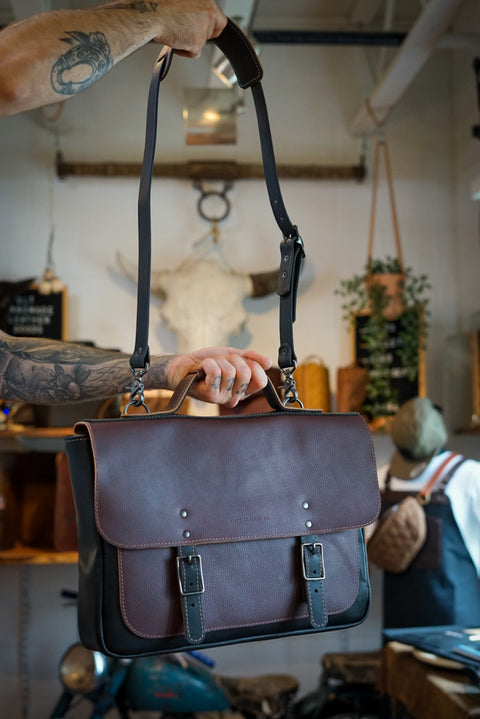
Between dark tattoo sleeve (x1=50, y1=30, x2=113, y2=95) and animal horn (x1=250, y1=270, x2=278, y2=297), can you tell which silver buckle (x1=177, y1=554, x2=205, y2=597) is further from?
animal horn (x1=250, y1=270, x2=278, y2=297)

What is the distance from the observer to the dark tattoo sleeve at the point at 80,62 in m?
1.07

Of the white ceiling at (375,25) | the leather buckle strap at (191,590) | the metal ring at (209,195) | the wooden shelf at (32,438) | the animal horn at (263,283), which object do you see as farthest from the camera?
the metal ring at (209,195)

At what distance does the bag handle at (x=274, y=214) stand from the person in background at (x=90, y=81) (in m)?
0.04

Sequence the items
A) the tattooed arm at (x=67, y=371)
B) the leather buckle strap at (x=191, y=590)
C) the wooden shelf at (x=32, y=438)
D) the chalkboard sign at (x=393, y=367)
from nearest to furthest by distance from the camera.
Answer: the leather buckle strap at (x=191, y=590)
the tattooed arm at (x=67, y=371)
the wooden shelf at (x=32, y=438)
the chalkboard sign at (x=393, y=367)

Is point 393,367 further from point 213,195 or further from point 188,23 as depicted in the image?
point 188,23

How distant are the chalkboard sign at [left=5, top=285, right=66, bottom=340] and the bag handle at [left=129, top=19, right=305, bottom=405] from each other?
10.4 feet

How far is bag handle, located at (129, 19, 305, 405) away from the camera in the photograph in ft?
3.51

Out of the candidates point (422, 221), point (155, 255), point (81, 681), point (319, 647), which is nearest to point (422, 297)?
point (422, 221)

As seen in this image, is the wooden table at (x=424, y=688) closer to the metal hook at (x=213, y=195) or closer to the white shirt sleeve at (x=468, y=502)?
the white shirt sleeve at (x=468, y=502)

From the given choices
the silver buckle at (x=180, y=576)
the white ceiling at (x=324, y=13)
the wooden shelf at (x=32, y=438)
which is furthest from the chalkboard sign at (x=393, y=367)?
the silver buckle at (x=180, y=576)

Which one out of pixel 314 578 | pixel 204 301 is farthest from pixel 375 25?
pixel 314 578

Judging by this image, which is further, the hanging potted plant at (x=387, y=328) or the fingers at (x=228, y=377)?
the hanging potted plant at (x=387, y=328)

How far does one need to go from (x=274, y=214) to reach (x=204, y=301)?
2.95 meters

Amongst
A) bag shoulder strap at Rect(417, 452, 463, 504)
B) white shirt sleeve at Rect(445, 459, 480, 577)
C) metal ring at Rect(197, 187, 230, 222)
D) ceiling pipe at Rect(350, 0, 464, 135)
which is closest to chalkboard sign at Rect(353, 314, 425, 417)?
bag shoulder strap at Rect(417, 452, 463, 504)
